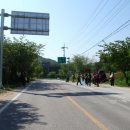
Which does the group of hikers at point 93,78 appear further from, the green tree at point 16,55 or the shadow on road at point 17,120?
the shadow on road at point 17,120

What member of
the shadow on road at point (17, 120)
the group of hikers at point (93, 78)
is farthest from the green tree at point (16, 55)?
the shadow on road at point (17, 120)

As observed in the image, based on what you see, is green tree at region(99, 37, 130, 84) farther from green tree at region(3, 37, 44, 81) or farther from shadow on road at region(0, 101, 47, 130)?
shadow on road at region(0, 101, 47, 130)

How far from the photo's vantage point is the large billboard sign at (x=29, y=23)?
39156 mm

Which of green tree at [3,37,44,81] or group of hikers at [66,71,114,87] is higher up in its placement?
green tree at [3,37,44,81]

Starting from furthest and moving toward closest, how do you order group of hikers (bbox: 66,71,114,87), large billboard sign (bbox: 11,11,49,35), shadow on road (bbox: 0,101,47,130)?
group of hikers (bbox: 66,71,114,87)
large billboard sign (bbox: 11,11,49,35)
shadow on road (bbox: 0,101,47,130)

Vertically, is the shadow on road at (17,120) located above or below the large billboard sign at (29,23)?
below

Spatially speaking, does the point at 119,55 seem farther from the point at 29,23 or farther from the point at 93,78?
the point at 29,23

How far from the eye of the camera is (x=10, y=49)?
168 ft

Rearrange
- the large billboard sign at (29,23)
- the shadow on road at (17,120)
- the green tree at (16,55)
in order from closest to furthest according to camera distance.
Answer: the shadow on road at (17,120) < the large billboard sign at (29,23) < the green tree at (16,55)

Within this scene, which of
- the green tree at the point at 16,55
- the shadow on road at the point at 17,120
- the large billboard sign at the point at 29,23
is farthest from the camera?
the green tree at the point at 16,55

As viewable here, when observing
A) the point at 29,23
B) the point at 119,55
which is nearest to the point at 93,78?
the point at 119,55

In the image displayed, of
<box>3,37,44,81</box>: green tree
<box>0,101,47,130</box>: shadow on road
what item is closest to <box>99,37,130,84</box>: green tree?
<box>3,37,44,81</box>: green tree

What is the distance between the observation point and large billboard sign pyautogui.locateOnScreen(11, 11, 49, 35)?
3916cm

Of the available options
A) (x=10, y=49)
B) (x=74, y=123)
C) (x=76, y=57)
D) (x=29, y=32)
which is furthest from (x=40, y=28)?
(x=76, y=57)
